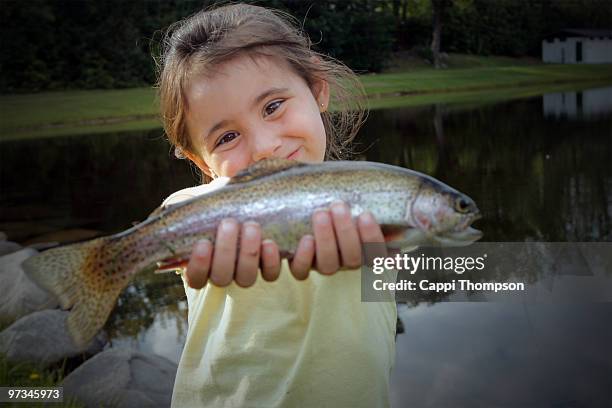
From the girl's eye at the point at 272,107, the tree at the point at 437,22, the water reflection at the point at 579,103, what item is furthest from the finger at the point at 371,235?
the tree at the point at 437,22

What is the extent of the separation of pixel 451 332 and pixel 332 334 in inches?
96.5

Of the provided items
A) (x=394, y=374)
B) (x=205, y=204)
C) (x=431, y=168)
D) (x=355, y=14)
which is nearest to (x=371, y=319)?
(x=205, y=204)

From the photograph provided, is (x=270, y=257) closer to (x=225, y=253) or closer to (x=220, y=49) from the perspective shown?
(x=225, y=253)

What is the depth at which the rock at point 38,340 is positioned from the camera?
11.3 ft

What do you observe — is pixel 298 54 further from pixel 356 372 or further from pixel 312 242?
pixel 356 372

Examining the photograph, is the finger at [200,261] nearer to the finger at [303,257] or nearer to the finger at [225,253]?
the finger at [225,253]

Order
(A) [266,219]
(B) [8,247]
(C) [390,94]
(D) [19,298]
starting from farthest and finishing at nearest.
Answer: (C) [390,94] < (B) [8,247] < (D) [19,298] < (A) [266,219]

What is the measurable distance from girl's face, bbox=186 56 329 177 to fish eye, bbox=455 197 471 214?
2.15ft

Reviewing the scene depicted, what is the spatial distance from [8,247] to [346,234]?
618 centimetres

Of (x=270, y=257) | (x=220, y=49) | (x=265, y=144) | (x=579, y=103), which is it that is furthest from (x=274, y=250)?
(x=579, y=103)

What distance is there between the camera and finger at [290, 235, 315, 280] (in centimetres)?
150

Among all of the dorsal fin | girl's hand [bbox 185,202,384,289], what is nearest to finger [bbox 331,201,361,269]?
girl's hand [bbox 185,202,384,289]

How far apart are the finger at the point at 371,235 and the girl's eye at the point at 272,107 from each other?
2.12 feet

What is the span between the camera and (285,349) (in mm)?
1840
